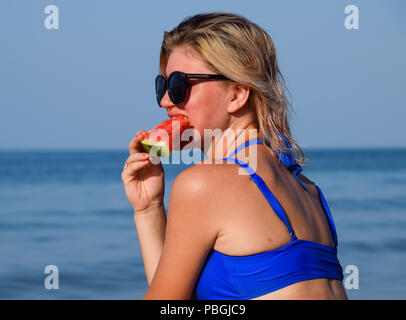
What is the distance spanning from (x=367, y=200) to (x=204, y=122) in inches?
799

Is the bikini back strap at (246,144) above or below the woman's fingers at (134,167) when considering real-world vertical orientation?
above

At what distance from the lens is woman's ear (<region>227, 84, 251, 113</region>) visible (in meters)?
3.32

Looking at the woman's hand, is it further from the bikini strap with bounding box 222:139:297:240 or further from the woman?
the bikini strap with bounding box 222:139:297:240

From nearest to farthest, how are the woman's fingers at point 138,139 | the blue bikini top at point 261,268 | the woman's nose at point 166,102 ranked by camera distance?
the blue bikini top at point 261,268 → the woman's nose at point 166,102 → the woman's fingers at point 138,139

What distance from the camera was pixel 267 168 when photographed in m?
3.00

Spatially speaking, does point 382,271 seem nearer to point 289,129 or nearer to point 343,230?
point 343,230

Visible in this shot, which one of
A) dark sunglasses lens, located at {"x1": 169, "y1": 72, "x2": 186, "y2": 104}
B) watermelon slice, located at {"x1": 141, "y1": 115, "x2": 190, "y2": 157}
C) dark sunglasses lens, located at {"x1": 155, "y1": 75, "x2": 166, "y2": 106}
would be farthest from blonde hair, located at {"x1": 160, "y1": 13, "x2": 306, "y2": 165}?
watermelon slice, located at {"x1": 141, "y1": 115, "x2": 190, "y2": 157}

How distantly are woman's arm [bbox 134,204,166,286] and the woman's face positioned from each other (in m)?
0.72

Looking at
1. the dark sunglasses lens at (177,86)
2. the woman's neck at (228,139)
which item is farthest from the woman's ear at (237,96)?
the dark sunglasses lens at (177,86)

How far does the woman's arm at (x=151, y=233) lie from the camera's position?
3.72 meters

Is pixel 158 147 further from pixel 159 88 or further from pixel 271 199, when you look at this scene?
pixel 271 199

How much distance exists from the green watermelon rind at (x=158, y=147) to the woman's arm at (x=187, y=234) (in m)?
0.66

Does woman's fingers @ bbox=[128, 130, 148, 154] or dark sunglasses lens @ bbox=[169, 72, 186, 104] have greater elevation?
dark sunglasses lens @ bbox=[169, 72, 186, 104]

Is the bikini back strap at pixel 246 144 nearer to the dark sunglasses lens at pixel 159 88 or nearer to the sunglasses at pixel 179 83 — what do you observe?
the sunglasses at pixel 179 83
